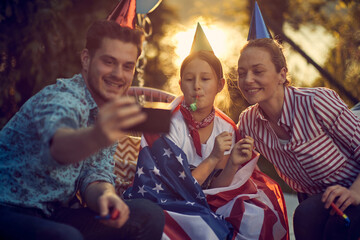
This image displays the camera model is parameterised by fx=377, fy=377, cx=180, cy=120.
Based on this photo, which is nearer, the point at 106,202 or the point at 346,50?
the point at 106,202

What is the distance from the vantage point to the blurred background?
3.09m

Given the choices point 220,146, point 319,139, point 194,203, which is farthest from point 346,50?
point 194,203

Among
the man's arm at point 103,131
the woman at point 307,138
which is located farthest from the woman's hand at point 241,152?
the man's arm at point 103,131

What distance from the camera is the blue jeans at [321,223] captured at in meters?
1.60

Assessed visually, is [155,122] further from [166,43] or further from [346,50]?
[166,43]

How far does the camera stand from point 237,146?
1931mm

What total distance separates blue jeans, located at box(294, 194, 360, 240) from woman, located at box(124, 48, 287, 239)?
0.51 ft

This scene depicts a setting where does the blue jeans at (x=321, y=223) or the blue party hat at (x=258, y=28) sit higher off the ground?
the blue party hat at (x=258, y=28)

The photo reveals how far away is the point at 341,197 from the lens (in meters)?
1.60

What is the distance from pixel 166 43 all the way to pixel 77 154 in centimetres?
806

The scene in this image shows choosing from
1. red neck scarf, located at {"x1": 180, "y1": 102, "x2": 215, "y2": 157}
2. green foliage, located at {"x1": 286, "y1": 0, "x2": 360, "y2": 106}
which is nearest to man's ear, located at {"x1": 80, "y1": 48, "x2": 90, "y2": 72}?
red neck scarf, located at {"x1": 180, "y1": 102, "x2": 215, "y2": 157}

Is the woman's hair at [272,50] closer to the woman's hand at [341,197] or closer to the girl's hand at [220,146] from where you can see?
the girl's hand at [220,146]

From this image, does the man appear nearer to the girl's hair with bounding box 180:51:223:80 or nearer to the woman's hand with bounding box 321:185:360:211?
the girl's hair with bounding box 180:51:223:80

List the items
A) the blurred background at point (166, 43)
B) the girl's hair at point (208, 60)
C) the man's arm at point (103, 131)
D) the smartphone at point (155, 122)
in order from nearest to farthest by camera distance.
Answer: the man's arm at point (103, 131), the smartphone at point (155, 122), the girl's hair at point (208, 60), the blurred background at point (166, 43)
